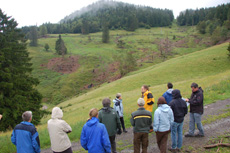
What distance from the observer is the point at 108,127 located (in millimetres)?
6375

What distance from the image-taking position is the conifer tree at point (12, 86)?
17188 mm

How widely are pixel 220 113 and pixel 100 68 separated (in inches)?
2512

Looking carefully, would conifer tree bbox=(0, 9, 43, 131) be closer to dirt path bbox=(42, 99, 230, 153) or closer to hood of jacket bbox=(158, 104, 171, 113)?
dirt path bbox=(42, 99, 230, 153)

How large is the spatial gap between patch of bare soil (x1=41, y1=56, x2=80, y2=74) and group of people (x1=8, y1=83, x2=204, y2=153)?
230 ft

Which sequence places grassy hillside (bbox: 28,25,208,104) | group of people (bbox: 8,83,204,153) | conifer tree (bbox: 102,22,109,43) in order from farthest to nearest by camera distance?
conifer tree (bbox: 102,22,109,43) → grassy hillside (bbox: 28,25,208,104) → group of people (bbox: 8,83,204,153)

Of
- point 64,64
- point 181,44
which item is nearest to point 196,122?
point 64,64

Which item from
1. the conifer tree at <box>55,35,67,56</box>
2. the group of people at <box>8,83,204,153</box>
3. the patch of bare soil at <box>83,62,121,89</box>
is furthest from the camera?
the conifer tree at <box>55,35,67,56</box>

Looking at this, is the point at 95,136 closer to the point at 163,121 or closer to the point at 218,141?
the point at 163,121

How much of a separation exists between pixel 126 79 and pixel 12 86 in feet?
86.7

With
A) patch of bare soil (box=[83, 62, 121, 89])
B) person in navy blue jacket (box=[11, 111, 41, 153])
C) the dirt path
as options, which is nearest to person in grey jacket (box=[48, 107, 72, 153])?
person in navy blue jacket (box=[11, 111, 41, 153])

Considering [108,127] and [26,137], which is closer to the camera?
[26,137]

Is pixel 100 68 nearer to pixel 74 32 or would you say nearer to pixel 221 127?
pixel 221 127

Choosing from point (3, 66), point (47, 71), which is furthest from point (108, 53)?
point (3, 66)

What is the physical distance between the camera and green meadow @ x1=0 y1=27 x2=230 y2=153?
1568 cm
